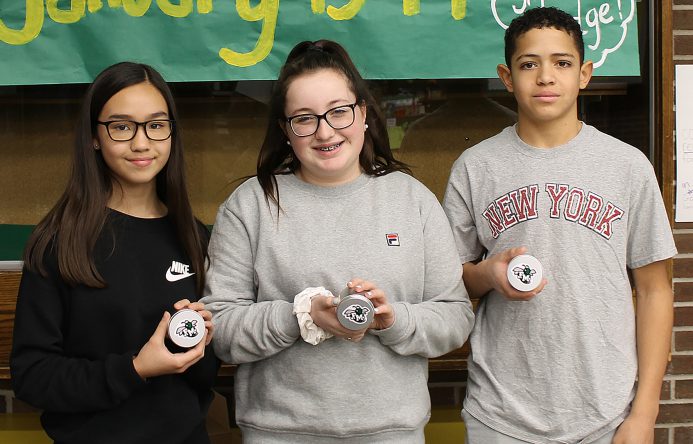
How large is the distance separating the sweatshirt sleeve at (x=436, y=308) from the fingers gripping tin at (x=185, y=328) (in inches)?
15.7

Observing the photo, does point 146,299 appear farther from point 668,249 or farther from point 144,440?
point 668,249

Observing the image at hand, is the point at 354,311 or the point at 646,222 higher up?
the point at 646,222

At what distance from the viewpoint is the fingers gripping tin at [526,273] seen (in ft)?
5.63

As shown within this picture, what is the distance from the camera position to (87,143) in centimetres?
183

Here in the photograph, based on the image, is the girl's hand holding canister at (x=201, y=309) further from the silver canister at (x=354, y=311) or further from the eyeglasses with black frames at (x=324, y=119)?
the eyeglasses with black frames at (x=324, y=119)

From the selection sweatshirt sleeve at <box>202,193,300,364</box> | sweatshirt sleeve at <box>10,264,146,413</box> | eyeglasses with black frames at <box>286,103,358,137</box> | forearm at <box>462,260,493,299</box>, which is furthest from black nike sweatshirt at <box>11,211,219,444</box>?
forearm at <box>462,260,493,299</box>

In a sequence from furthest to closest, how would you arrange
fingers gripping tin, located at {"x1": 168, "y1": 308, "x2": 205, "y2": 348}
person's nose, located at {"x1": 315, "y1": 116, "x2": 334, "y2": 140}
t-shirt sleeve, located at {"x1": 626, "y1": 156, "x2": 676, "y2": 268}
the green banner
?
the green banner < t-shirt sleeve, located at {"x1": 626, "y1": 156, "x2": 676, "y2": 268} < person's nose, located at {"x1": 315, "y1": 116, "x2": 334, "y2": 140} < fingers gripping tin, located at {"x1": 168, "y1": 308, "x2": 205, "y2": 348}

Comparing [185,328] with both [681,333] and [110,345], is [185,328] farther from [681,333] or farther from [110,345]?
[681,333]

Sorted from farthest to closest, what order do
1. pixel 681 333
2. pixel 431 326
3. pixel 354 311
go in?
pixel 681 333, pixel 431 326, pixel 354 311

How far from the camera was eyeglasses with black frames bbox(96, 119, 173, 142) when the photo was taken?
5.99 ft

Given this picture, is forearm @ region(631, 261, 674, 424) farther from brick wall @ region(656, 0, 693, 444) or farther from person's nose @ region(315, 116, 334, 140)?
brick wall @ region(656, 0, 693, 444)

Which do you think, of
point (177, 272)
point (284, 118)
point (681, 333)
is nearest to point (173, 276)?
point (177, 272)

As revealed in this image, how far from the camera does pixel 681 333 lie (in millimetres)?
2980

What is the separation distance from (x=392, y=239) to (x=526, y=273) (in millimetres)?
319
